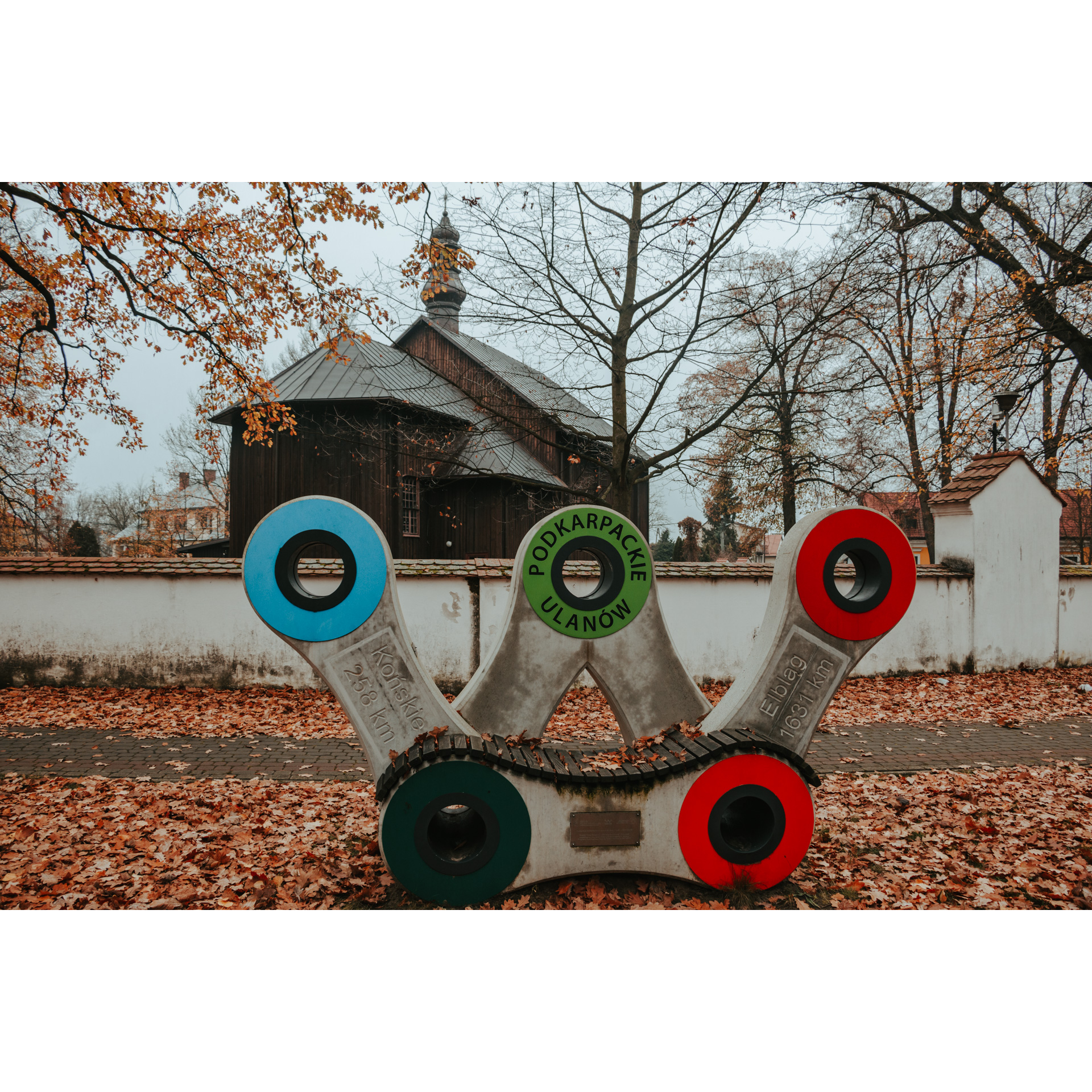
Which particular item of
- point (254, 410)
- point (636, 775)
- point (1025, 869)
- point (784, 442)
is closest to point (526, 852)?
point (636, 775)

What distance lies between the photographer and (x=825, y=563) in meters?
3.82

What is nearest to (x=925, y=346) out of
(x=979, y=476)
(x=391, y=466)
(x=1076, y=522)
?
(x=979, y=476)

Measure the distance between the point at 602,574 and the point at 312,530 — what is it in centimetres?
179

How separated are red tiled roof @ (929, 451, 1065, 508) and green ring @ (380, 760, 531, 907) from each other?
11.2 metres

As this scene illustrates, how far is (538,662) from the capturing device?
4.44 m

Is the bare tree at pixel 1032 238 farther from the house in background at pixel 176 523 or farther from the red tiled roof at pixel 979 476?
the house in background at pixel 176 523

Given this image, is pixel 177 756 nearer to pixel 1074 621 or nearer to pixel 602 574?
pixel 602 574

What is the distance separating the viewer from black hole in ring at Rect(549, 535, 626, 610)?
4328 millimetres

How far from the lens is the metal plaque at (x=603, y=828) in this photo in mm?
3557

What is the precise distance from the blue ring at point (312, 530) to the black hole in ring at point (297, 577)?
0.02 meters

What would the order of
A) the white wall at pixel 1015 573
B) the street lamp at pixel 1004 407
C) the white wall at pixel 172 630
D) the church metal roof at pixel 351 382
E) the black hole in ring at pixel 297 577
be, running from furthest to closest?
the church metal roof at pixel 351 382 < the white wall at pixel 1015 573 < the white wall at pixel 172 630 < the street lamp at pixel 1004 407 < the black hole in ring at pixel 297 577

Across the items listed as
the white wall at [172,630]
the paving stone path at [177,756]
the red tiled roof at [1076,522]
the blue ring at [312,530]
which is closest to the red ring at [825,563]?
the blue ring at [312,530]

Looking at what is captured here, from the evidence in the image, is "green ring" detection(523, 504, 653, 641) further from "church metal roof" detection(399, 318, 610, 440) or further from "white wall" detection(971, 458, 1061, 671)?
"white wall" detection(971, 458, 1061, 671)

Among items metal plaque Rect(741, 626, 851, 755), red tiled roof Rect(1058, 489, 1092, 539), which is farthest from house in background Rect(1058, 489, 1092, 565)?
metal plaque Rect(741, 626, 851, 755)
